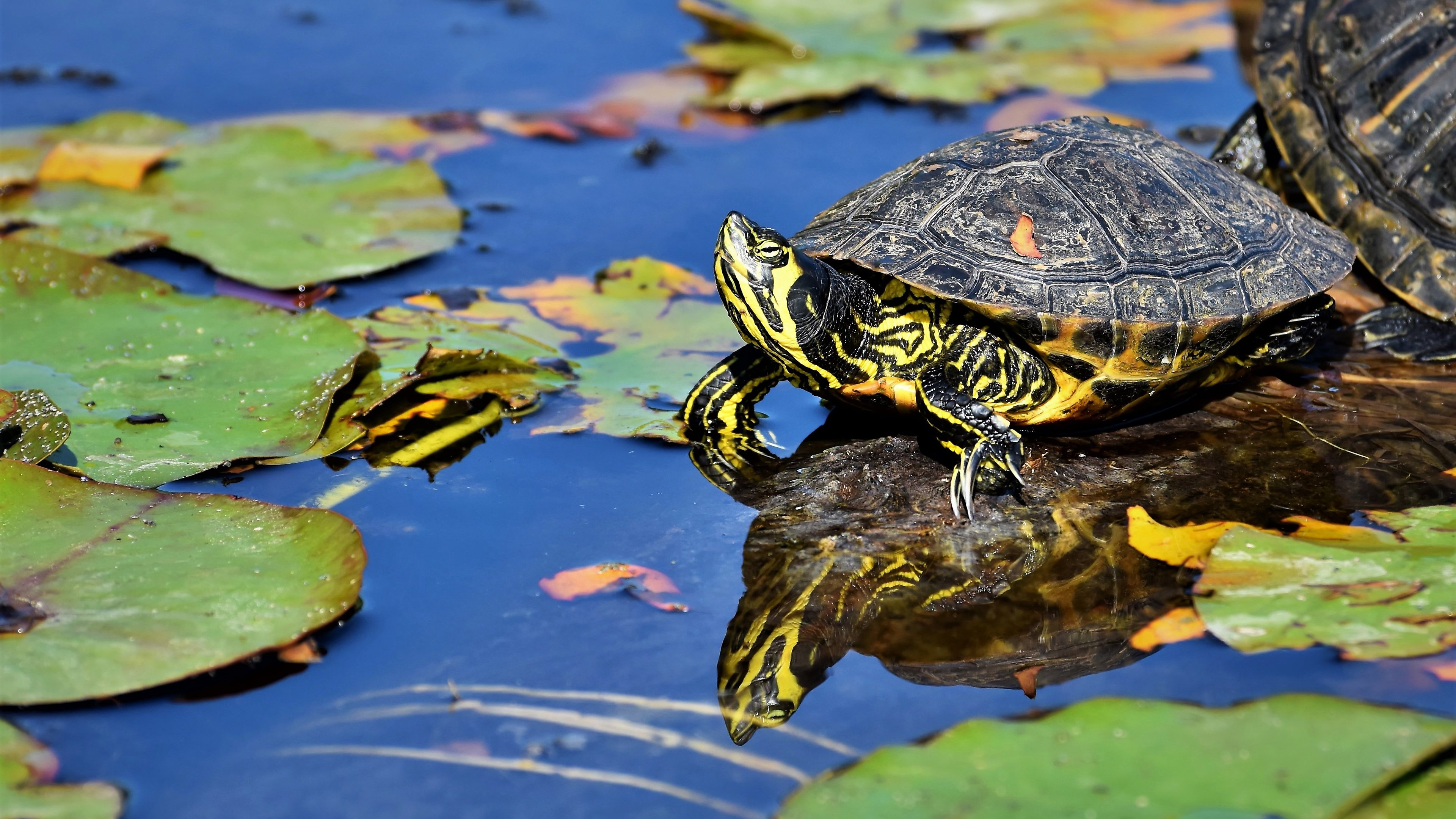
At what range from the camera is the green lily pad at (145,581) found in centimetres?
250

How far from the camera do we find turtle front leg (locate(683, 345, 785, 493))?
142 inches

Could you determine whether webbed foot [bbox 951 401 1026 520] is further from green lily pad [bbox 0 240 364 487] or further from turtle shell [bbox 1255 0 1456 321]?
turtle shell [bbox 1255 0 1456 321]

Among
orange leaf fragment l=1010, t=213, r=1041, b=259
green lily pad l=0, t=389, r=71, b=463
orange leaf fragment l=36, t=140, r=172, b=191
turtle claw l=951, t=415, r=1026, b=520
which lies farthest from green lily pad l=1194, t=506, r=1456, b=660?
orange leaf fragment l=36, t=140, r=172, b=191

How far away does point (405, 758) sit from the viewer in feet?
7.89

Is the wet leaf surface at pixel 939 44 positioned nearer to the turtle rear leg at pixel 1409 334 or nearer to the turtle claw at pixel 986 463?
the turtle rear leg at pixel 1409 334

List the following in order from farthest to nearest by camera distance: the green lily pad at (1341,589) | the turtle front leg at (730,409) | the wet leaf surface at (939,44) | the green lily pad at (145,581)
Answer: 1. the wet leaf surface at (939,44)
2. the turtle front leg at (730,409)
3. the green lily pad at (1341,589)
4. the green lily pad at (145,581)

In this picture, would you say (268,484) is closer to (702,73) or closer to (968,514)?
(968,514)

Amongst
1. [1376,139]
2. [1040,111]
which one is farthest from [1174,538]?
[1040,111]

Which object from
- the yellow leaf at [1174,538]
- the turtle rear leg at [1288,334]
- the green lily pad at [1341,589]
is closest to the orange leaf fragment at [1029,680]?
the green lily pad at [1341,589]

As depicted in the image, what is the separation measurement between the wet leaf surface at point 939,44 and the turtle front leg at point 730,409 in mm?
3135

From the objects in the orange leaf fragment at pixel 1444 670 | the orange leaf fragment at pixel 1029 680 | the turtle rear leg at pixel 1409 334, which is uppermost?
the turtle rear leg at pixel 1409 334

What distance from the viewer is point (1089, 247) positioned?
11.2 feet

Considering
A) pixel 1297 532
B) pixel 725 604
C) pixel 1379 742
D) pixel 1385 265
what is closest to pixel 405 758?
pixel 725 604

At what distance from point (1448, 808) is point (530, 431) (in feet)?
8.62
